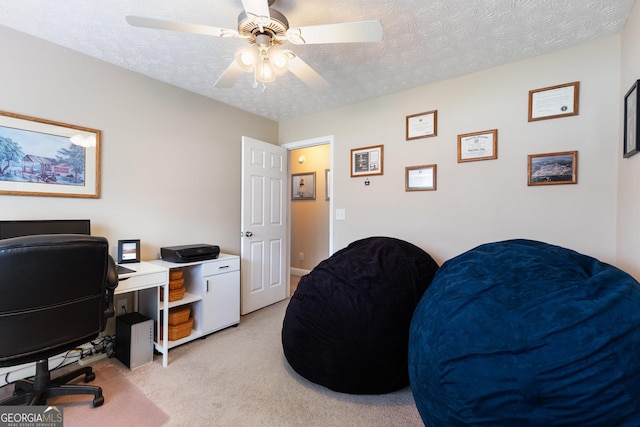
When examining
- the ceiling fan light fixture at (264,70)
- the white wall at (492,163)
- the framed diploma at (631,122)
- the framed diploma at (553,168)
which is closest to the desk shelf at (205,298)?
the white wall at (492,163)

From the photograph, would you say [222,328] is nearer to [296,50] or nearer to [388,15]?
[296,50]

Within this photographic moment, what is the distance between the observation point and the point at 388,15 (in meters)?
1.80

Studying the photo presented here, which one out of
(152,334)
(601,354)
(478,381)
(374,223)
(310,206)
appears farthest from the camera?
(310,206)

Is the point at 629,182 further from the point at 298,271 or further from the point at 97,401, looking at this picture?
the point at 298,271

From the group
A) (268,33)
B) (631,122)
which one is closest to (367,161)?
(268,33)

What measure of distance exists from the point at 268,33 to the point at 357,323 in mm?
1817

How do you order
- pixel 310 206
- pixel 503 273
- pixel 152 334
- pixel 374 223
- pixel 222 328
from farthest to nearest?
pixel 310 206
pixel 374 223
pixel 222 328
pixel 152 334
pixel 503 273

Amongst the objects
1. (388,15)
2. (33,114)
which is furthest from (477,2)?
(33,114)

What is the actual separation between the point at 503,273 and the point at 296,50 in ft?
6.69

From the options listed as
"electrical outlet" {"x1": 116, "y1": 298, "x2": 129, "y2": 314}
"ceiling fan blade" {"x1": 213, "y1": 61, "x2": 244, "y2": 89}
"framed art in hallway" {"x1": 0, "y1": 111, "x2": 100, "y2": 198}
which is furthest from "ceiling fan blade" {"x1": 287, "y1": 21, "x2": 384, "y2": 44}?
"electrical outlet" {"x1": 116, "y1": 298, "x2": 129, "y2": 314}

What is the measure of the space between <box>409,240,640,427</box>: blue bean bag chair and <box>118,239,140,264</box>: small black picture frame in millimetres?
2323

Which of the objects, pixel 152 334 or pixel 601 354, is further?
pixel 152 334

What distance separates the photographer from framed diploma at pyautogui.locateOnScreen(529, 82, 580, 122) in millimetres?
2170

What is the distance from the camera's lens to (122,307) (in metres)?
2.53
